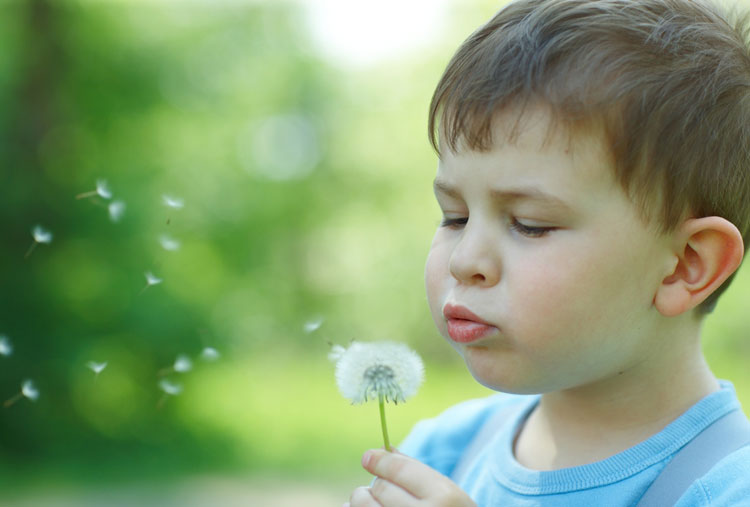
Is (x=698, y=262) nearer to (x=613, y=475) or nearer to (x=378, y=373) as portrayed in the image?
(x=613, y=475)

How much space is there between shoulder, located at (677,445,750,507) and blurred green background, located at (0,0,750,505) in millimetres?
3120

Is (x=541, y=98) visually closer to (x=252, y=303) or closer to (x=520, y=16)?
(x=520, y=16)

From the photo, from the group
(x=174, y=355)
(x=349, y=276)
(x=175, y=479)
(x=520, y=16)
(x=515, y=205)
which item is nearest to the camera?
(x=515, y=205)

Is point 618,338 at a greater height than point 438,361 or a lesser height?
lesser

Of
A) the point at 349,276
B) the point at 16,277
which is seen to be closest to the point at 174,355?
the point at 16,277

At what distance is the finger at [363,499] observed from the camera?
116 centimetres

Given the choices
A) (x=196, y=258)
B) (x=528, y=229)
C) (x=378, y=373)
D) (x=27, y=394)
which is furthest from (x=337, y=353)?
(x=196, y=258)

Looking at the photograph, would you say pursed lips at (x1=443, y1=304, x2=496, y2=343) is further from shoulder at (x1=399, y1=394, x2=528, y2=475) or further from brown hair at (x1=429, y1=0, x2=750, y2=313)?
shoulder at (x1=399, y1=394, x2=528, y2=475)

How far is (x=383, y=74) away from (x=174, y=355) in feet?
7.88

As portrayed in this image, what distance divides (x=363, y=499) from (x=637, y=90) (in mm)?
654

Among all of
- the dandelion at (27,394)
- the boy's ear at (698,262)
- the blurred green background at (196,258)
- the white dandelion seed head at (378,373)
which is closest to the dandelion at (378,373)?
the white dandelion seed head at (378,373)

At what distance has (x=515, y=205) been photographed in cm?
112

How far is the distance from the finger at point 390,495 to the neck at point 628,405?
0.89ft

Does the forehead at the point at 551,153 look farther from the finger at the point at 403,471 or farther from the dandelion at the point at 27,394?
the dandelion at the point at 27,394
